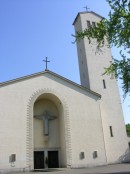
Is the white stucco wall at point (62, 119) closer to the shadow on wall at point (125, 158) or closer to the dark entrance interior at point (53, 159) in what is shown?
the dark entrance interior at point (53, 159)

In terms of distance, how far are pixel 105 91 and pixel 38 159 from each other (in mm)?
9694

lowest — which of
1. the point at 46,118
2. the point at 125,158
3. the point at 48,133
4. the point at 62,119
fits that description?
the point at 125,158

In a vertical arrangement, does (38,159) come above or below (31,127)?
below

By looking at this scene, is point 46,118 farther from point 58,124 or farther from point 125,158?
point 125,158

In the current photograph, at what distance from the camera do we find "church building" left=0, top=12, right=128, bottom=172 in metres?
18.6

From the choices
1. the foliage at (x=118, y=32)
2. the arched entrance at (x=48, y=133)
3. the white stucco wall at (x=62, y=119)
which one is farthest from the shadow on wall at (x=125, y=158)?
the foliage at (x=118, y=32)

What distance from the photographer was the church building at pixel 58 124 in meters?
18.6

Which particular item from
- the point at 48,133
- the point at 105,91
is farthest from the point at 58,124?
the point at 105,91

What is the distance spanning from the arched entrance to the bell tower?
4268 mm

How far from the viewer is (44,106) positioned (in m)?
22.7

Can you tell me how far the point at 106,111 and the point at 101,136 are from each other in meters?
3.09

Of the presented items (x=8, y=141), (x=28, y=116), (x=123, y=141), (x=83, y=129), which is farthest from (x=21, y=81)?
(x=123, y=141)

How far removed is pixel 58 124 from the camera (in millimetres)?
22172

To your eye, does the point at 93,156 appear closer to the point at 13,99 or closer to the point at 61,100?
the point at 61,100
